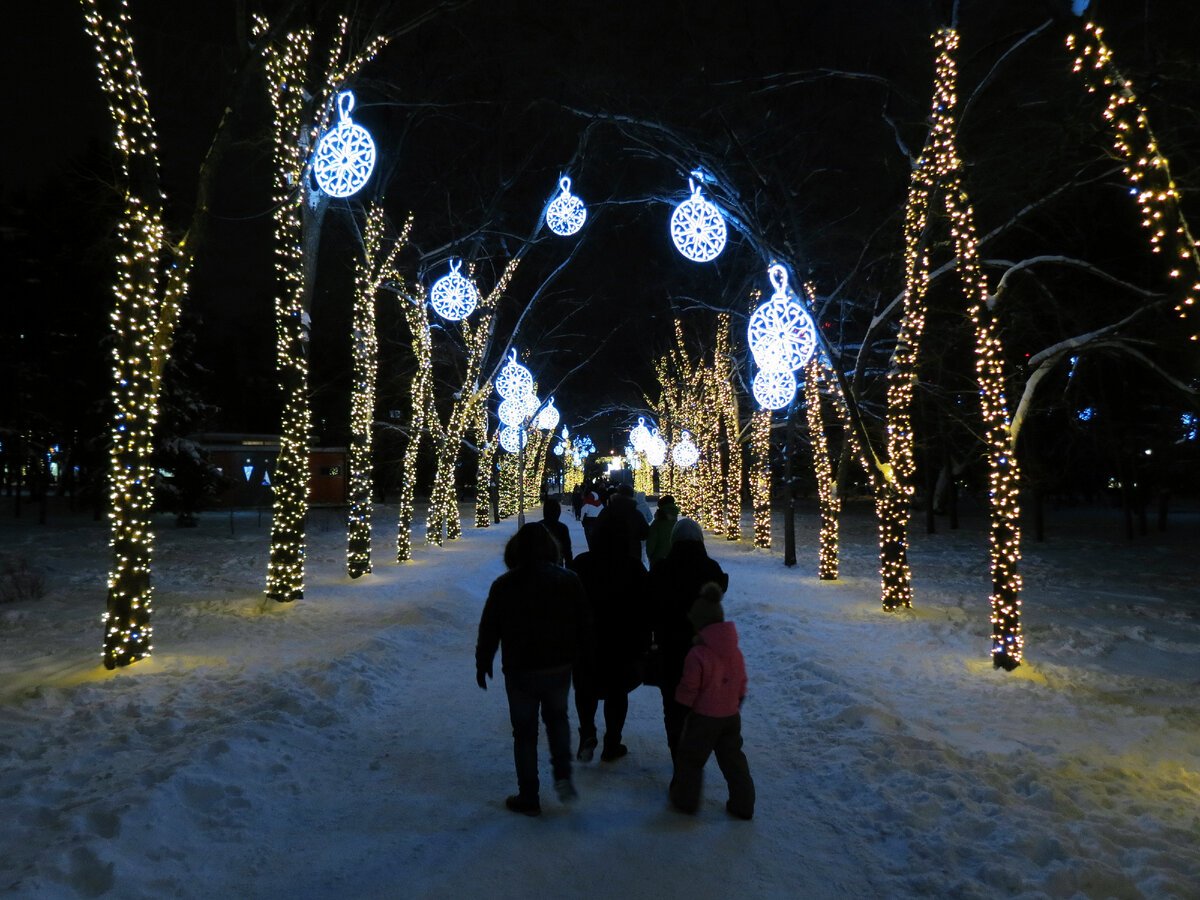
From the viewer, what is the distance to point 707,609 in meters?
5.11

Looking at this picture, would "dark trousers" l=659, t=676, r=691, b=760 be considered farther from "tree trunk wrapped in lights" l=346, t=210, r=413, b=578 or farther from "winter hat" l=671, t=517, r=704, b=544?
"tree trunk wrapped in lights" l=346, t=210, r=413, b=578

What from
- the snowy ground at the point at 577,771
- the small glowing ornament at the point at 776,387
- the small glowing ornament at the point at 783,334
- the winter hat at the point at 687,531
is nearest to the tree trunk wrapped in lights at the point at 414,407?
the snowy ground at the point at 577,771

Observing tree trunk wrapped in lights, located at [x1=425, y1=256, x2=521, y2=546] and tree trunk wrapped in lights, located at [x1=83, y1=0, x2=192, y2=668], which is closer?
tree trunk wrapped in lights, located at [x1=83, y1=0, x2=192, y2=668]

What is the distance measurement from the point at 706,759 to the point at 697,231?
10.4m

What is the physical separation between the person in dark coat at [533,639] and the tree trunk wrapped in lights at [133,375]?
18.4ft

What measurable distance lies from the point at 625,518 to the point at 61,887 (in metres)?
4.02

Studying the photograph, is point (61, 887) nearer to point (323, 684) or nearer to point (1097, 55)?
point (323, 684)

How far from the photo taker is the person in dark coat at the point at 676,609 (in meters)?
5.80

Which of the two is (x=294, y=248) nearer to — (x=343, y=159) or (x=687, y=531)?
(x=343, y=159)

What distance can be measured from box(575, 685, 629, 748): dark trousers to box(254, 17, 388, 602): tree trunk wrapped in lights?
28.3 ft

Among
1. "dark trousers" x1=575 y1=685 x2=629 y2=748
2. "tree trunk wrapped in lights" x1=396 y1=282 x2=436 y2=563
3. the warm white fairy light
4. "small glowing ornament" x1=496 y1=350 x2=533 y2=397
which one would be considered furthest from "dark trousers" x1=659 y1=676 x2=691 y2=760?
"small glowing ornament" x1=496 y1=350 x2=533 y2=397

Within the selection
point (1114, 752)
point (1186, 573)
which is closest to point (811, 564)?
point (1186, 573)

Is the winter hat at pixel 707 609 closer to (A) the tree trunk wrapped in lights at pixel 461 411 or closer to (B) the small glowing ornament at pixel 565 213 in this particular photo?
(B) the small glowing ornament at pixel 565 213

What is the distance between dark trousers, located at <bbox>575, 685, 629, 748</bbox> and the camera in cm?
628
